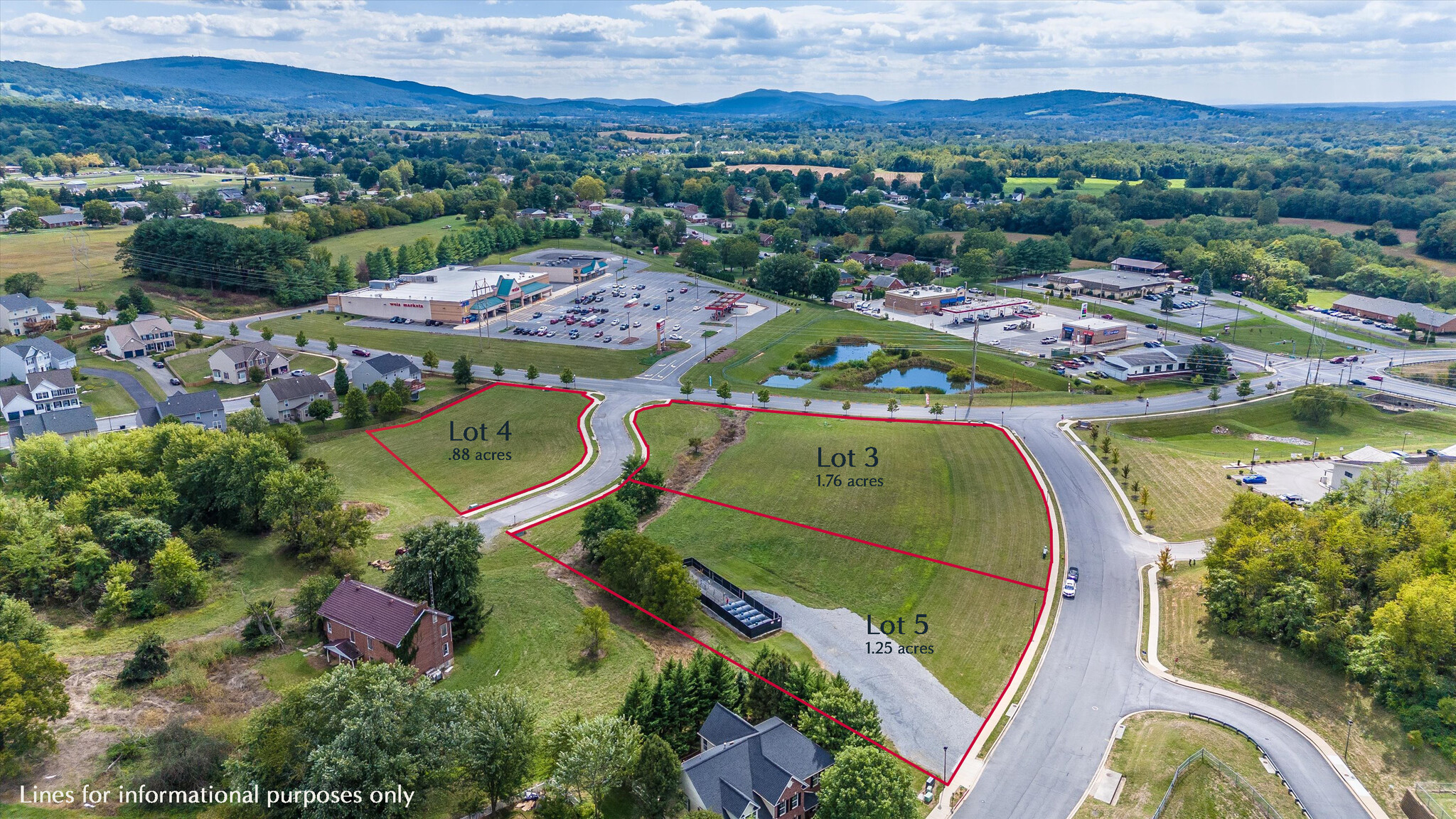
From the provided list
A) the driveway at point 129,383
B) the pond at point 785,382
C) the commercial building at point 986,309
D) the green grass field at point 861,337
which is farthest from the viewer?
the commercial building at point 986,309

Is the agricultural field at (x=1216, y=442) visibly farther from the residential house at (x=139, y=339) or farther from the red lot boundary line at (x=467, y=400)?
the residential house at (x=139, y=339)

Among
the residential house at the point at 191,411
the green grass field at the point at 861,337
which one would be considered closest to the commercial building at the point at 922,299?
the green grass field at the point at 861,337

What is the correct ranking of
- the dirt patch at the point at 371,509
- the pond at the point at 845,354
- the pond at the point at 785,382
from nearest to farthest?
the dirt patch at the point at 371,509 → the pond at the point at 785,382 → the pond at the point at 845,354

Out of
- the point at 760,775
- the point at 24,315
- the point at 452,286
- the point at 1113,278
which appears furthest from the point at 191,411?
the point at 1113,278

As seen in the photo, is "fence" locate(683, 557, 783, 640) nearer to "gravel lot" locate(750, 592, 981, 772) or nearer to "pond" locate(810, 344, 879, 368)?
"gravel lot" locate(750, 592, 981, 772)

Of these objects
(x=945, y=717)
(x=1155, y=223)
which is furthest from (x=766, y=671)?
(x=1155, y=223)

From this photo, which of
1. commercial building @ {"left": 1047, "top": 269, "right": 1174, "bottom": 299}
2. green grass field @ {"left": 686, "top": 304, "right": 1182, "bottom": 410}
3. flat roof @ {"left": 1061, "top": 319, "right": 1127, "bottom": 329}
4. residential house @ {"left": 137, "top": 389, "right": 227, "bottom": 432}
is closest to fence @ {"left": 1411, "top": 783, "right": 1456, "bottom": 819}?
green grass field @ {"left": 686, "top": 304, "right": 1182, "bottom": 410}
